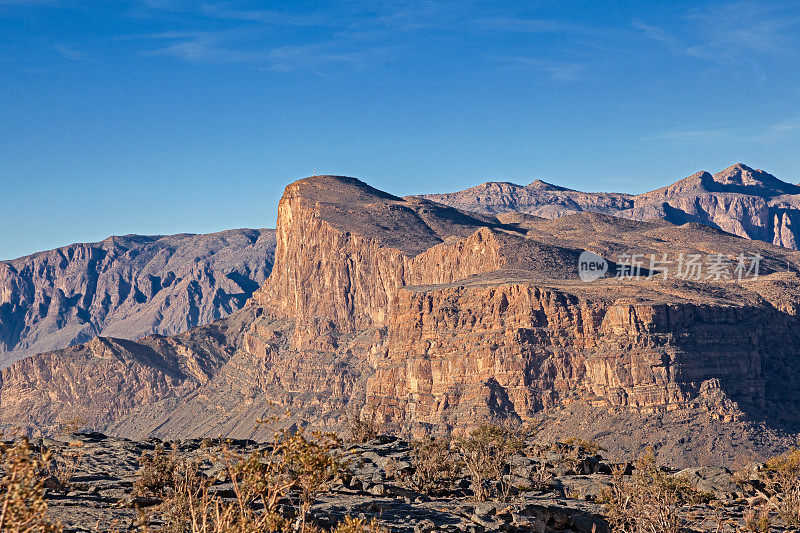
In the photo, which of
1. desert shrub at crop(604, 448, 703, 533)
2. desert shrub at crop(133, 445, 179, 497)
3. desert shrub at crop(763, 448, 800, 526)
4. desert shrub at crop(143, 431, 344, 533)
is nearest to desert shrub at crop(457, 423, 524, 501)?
desert shrub at crop(604, 448, 703, 533)

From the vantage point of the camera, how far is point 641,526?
34719 mm

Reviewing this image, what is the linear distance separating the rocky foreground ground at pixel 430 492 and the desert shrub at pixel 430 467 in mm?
88

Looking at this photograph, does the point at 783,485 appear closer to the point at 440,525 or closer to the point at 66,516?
the point at 440,525

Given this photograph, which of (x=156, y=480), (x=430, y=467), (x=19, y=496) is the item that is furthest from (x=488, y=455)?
(x=19, y=496)

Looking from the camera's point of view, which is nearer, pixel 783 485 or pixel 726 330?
pixel 783 485

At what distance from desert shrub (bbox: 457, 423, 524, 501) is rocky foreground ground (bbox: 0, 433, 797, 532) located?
429 mm

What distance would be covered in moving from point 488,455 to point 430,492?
9030 millimetres

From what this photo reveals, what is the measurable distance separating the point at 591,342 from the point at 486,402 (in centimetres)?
2723

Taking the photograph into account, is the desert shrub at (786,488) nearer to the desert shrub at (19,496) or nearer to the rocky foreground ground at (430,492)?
the rocky foreground ground at (430,492)

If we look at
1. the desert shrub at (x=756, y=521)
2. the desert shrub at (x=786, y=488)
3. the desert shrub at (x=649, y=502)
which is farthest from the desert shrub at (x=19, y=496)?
the desert shrub at (x=786, y=488)

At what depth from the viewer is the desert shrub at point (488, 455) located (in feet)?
139

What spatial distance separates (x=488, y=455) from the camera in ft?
167

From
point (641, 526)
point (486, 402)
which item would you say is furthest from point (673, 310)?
point (641, 526)

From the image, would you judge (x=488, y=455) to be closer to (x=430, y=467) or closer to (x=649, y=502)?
(x=430, y=467)
